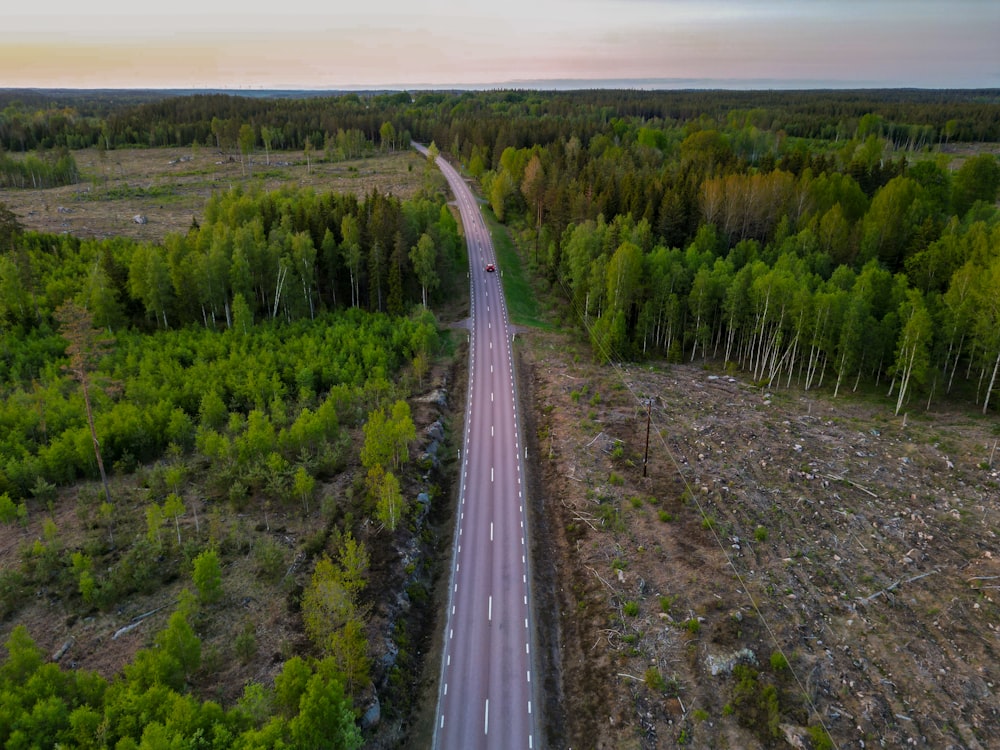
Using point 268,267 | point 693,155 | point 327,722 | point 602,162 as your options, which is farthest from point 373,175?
point 327,722

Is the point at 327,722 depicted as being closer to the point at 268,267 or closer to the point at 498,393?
the point at 498,393

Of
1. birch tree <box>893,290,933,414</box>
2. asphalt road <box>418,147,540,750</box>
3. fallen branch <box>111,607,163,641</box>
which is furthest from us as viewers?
birch tree <box>893,290,933,414</box>

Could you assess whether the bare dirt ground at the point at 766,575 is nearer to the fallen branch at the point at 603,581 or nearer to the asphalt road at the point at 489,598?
the fallen branch at the point at 603,581

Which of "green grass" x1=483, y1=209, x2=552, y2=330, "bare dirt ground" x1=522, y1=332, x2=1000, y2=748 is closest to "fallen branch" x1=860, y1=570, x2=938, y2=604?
"bare dirt ground" x1=522, y1=332, x2=1000, y2=748

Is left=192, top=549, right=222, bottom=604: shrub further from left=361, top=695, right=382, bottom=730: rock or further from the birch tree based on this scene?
the birch tree

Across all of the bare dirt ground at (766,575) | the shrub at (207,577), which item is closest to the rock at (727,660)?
the bare dirt ground at (766,575)

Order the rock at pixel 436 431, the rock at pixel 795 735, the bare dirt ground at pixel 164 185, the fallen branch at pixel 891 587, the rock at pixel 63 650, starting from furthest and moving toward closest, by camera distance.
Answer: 1. the bare dirt ground at pixel 164 185
2. the rock at pixel 436 431
3. the fallen branch at pixel 891 587
4. the rock at pixel 63 650
5. the rock at pixel 795 735

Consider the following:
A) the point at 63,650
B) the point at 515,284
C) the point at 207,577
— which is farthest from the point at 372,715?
the point at 515,284
